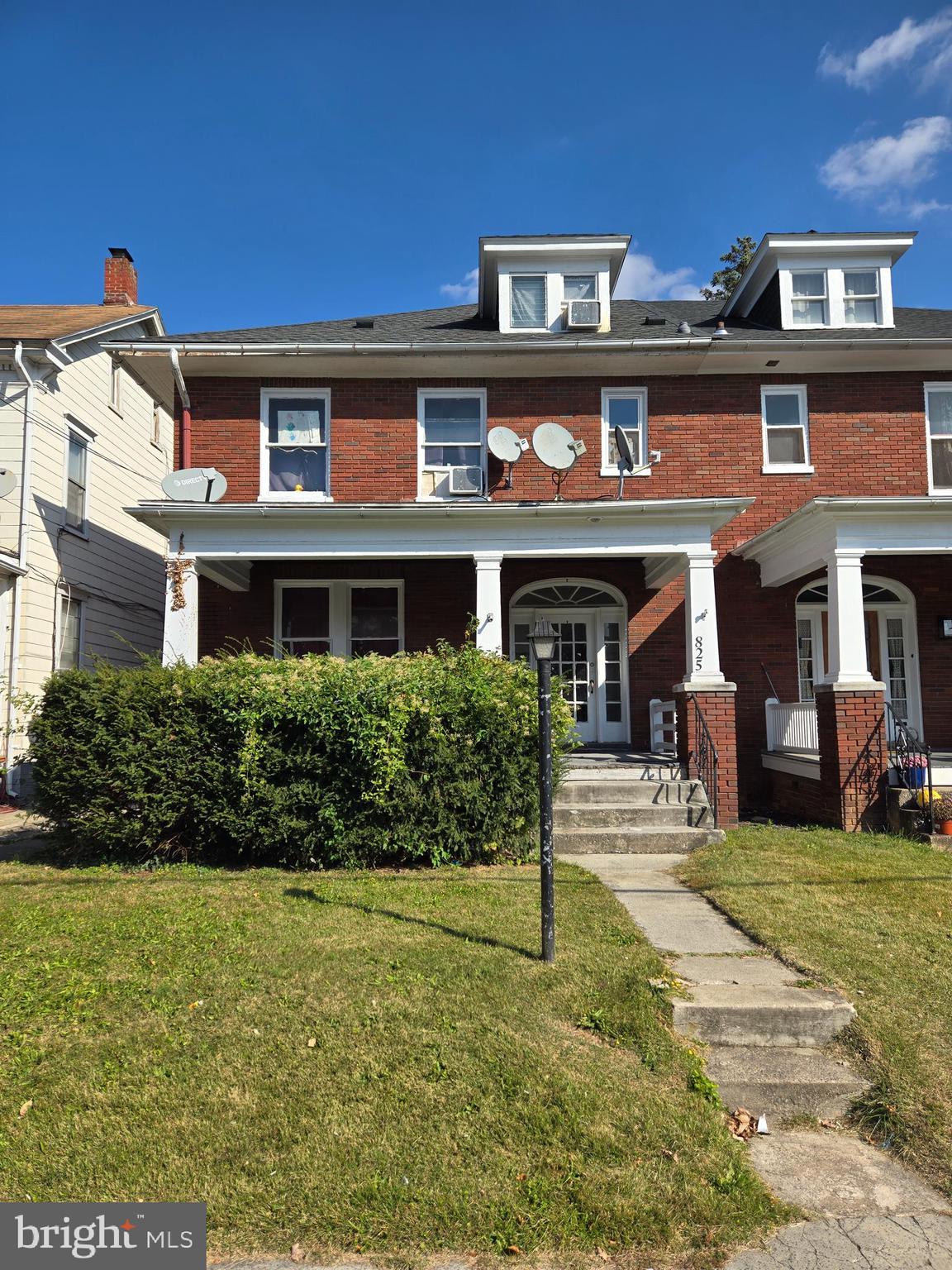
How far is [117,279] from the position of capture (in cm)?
1727

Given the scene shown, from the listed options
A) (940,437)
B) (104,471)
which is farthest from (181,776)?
(940,437)

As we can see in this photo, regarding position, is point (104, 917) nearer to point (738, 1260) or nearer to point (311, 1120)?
point (311, 1120)

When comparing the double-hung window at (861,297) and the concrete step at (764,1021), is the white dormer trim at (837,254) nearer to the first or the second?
the double-hung window at (861,297)

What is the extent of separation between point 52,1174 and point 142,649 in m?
13.3

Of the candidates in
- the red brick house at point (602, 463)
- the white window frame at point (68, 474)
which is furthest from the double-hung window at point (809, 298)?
the white window frame at point (68, 474)

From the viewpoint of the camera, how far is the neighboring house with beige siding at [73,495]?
11641mm

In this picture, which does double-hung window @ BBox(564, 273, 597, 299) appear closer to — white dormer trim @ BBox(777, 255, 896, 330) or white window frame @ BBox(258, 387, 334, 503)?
white dormer trim @ BBox(777, 255, 896, 330)

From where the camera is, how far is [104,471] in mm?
14289

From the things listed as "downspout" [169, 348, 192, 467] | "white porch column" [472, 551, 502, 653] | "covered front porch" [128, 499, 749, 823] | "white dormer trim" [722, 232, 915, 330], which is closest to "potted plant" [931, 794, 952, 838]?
"covered front porch" [128, 499, 749, 823]

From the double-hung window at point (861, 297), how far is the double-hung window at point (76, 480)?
12.3m

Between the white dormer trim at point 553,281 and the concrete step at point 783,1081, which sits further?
the white dormer trim at point 553,281

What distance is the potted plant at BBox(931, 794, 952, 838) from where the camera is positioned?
853 cm

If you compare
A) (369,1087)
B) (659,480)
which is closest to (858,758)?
(659,480)

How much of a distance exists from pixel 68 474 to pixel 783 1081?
12723 mm
